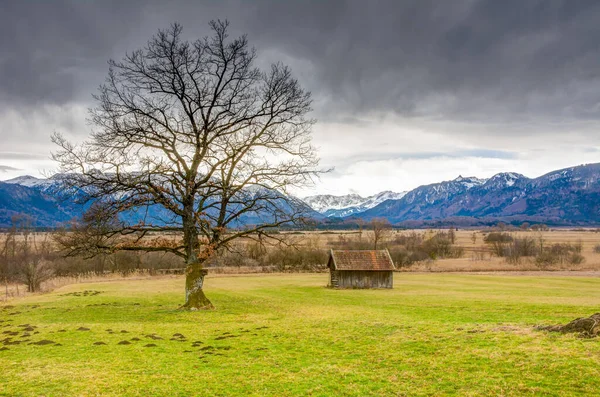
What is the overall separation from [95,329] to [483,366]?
60.0ft

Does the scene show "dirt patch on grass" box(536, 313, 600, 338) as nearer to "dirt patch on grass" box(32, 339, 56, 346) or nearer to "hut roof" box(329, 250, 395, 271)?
"dirt patch on grass" box(32, 339, 56, 346)

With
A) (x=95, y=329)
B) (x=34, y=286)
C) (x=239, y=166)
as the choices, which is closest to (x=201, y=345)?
(x=95, y=329)

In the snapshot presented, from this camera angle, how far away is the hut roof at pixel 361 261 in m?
53.5

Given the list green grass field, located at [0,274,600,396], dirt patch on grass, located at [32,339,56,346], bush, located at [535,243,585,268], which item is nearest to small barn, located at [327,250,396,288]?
green grass field, located at [0,274,600,396]

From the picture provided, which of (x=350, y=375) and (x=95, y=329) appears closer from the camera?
(x=350, y=375)

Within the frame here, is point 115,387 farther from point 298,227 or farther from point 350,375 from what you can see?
point 298,227

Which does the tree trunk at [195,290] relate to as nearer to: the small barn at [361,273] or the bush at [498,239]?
the small barn at [361,273]

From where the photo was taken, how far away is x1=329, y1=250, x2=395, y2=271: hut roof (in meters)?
53.5

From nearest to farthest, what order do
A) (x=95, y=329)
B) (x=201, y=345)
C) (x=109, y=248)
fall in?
(x=201, y=345), (x=95, y=329), (x=109, y=248)

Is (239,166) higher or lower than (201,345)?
higher

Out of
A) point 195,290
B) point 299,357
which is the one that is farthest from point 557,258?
point 299,357

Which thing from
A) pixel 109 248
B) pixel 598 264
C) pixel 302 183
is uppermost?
pixel 302 183

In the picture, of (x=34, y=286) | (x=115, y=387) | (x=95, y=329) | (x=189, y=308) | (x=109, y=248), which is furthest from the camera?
(x=34, y=286)

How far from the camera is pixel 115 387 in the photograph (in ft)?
42.1
